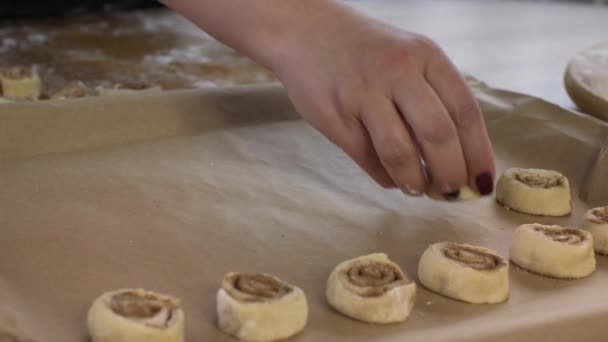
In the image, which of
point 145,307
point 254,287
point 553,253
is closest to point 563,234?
point 553,253

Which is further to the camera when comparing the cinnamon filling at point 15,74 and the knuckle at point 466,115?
the cinnamon filling at point 15,74

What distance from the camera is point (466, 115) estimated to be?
1333mm

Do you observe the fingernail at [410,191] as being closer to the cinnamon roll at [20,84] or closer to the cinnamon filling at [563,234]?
the cinnamon filling at [563,234]

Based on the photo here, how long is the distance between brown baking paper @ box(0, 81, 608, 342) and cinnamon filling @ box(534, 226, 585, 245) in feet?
0.20

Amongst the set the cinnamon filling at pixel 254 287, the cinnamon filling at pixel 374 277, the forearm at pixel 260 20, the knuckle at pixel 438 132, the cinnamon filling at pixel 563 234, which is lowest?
the cinnamon filling at pixel 563 234

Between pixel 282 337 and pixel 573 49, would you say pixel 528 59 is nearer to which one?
pixel 573 49

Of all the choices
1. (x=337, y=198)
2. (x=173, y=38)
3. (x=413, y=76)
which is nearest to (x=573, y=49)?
(x=173, y=38)

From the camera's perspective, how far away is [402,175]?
4.40 ft

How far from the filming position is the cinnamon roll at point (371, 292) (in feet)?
3.76

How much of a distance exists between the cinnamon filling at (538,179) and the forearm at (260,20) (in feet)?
1.59

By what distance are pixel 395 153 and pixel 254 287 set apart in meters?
0.32

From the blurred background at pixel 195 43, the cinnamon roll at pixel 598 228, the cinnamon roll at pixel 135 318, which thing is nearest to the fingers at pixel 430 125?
the cinnamon roll at pixel 598 228

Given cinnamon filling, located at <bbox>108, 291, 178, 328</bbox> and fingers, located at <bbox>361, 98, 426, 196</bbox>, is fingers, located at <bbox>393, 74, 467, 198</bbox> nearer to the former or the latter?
fingers, located at <bbox>361, 98, 426, 196</bbox>

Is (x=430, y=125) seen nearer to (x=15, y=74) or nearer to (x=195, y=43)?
(x=15, y=74)
